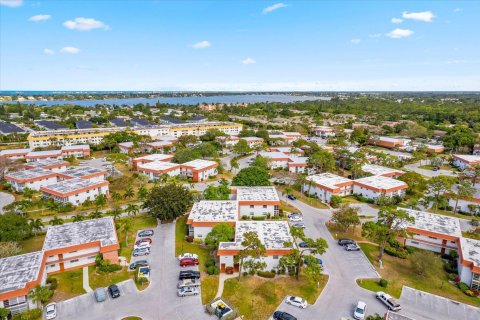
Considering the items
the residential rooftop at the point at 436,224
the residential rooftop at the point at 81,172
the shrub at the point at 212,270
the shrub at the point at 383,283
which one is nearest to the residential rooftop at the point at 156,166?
the residential rooftop at the point at 81,172

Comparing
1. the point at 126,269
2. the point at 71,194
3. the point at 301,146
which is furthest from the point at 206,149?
the point at 126,269

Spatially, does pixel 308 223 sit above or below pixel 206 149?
below

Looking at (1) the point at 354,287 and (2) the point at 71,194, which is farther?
(2) the point at 71,194

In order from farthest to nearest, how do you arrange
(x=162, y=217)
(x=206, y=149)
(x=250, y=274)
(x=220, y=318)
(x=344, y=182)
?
(x=206, y=149) → (x=344, y=182) → (x=162, y=217) → (x=250, y=274) → (x=220, y=318)

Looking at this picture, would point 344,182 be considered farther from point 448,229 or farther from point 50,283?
point 50,283

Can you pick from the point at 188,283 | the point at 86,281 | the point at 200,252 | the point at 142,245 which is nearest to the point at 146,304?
the point at 188,283

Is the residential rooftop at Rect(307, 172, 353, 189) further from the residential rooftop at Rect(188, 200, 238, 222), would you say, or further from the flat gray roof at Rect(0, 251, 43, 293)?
the flat gray roof at Rect(0, 251, 43, 293)

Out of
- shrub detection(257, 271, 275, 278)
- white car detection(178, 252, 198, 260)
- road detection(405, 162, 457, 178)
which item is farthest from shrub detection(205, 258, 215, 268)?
road detection(405, 162, 457, 178)
